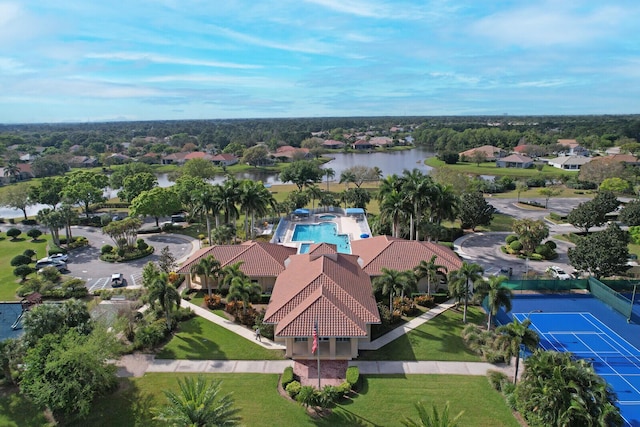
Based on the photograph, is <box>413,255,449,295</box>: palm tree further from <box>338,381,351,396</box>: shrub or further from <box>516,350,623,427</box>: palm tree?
<box>516,350,623,427</box>: palm tree

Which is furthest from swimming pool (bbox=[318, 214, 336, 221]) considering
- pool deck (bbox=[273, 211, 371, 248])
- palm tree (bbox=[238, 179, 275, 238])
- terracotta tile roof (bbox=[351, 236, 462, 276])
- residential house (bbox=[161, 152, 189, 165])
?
residential house (bbox=[161, 152, 189, 165])

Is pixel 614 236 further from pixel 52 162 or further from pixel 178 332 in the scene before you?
pixel 52 162

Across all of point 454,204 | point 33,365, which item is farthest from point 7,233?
point 454,204

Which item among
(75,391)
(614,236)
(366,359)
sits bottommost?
(366,359)

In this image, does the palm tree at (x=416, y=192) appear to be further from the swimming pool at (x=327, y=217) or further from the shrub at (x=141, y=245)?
the shrub at (x=141, y=245)

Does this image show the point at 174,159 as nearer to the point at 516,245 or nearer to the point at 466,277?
the point at 516,245

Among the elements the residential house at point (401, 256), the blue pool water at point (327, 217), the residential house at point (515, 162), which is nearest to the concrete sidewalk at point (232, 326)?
the residential house at point (401, 256)
